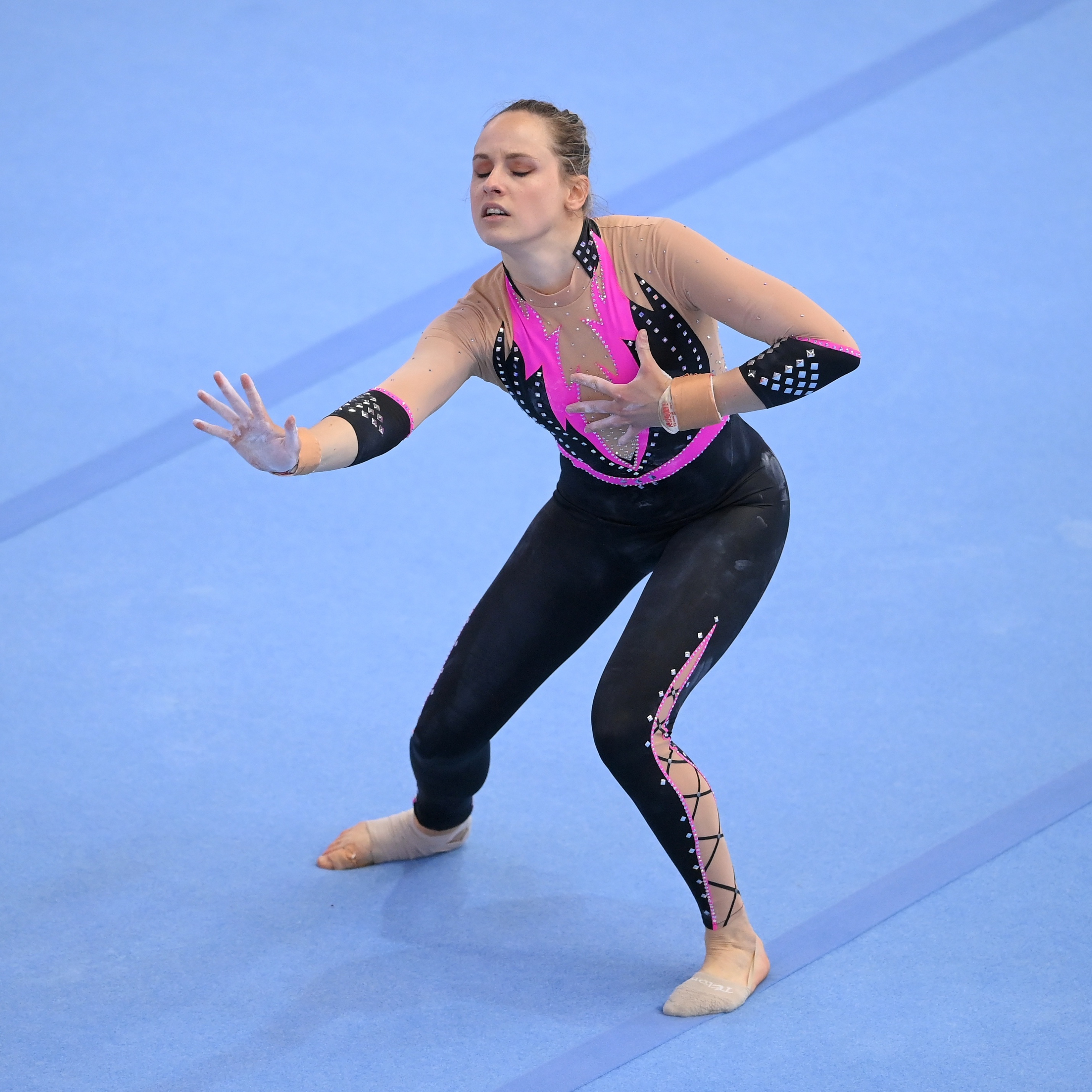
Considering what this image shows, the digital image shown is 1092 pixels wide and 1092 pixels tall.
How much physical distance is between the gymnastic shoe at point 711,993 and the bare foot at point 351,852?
2.47 ft

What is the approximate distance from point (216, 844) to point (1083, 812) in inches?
71.8

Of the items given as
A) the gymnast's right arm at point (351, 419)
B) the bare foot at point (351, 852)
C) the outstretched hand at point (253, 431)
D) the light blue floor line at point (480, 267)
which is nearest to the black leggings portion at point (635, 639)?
the bare foot at point (351, 852)

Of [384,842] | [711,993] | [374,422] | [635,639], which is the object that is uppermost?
[374,422]

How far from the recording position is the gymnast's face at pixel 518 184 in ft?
8.34

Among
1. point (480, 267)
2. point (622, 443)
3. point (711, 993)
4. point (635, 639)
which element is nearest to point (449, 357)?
point (622, 443)

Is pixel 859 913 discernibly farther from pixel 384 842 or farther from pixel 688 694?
pixel 384 842

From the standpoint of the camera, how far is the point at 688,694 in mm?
2707

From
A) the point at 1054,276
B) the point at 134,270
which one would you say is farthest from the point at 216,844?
the point at 1054,276

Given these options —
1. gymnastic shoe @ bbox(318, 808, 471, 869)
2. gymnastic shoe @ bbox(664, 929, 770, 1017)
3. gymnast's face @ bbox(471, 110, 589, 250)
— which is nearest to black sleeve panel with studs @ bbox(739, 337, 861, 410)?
gymnast's face @ bbox(471, 110, 589, 250)

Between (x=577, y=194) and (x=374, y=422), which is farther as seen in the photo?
(x=577, y=194)

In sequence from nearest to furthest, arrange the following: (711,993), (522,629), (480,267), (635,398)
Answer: (635,398) → (711,993) → (522,629) → (480,267)

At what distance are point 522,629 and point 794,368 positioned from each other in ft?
2.44

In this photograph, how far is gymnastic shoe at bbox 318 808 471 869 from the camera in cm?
319

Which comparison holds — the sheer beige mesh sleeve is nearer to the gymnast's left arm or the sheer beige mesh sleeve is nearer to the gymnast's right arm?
the gymnast's right arm
